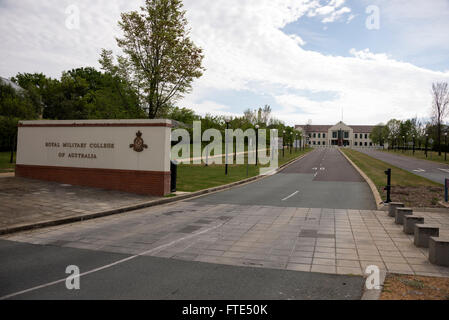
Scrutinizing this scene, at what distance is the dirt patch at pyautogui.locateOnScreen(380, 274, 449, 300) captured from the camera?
15.1 feet

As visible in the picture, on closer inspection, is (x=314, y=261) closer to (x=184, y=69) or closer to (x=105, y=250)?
(x=105, y=250)

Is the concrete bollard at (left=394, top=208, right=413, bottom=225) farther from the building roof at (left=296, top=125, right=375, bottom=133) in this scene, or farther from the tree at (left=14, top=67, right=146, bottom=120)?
the building roof at (left=296, top=125, right=375, bottom=133)

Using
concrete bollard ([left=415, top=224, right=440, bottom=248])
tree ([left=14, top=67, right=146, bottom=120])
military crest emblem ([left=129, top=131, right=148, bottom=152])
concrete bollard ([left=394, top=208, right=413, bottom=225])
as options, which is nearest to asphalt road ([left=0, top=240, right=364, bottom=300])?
concrete bollard ([left=415, top=224, right=440, bottom=248])

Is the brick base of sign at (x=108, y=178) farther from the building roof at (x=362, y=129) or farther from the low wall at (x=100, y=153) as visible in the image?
the building roof at (x=362, y=129)

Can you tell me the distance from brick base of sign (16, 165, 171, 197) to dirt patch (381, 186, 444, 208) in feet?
33.0

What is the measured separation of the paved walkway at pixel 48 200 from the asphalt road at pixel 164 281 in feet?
11.3

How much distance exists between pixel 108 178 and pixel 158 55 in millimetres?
13631

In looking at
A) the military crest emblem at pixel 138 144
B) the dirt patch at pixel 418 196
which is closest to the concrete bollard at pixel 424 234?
the dirt patch at pixel 418 196

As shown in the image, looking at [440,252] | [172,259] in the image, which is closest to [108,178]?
[172,259]
